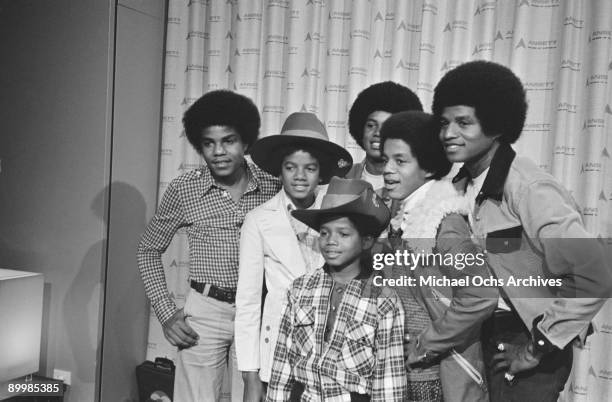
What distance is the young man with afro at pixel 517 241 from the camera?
979 mm

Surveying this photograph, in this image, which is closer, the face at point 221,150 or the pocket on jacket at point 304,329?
the pocket on jacket at point 304,329

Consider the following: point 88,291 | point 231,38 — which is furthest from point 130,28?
point 88,291

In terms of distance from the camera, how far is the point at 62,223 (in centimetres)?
206

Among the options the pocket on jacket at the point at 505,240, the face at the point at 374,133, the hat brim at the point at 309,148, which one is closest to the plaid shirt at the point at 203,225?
the hat brim at the point at 309,148

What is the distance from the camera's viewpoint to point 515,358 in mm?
1091

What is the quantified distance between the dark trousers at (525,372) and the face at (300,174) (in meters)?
0.56

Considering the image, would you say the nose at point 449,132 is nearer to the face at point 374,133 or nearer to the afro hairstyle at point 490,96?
the afro hairstyle at point 490,96

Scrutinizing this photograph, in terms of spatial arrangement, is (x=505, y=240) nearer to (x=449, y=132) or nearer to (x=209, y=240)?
(x=449, y=132)

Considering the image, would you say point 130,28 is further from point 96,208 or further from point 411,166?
point 411,166

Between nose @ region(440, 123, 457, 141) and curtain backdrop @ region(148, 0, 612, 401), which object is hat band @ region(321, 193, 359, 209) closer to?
nose @ region(440, 123, 457, 141)

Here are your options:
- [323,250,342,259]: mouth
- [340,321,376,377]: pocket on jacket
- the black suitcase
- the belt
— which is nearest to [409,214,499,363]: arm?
[340,321,376,377]: pocket on jacket

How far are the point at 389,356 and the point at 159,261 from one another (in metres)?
0.82

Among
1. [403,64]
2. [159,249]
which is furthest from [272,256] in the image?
[403,64]

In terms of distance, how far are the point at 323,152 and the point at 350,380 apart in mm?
626
